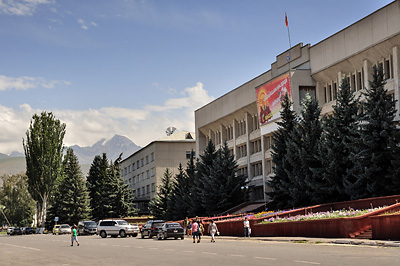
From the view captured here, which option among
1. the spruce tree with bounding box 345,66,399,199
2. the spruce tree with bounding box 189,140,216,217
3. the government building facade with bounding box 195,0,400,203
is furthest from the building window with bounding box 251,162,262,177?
the spruce tree with bounding box 345,66,399,199

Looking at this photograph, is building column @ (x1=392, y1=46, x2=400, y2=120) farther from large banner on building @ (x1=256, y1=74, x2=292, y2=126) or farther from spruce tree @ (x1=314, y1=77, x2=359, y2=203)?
large banner on building @ (x1=256, y1=74, x2=292, y2=126)

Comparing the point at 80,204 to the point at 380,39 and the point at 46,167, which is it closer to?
the point at 46,167

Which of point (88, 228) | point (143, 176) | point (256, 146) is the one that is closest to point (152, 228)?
point (88, 228)

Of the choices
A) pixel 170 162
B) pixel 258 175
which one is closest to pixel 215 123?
pixel 258 175

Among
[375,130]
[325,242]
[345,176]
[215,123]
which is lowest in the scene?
[325,242]

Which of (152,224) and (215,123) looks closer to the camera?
(152,224)

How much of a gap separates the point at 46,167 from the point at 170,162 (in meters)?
25.2

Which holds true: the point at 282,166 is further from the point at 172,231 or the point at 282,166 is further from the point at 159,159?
the point at 159,159

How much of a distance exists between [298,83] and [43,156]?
Answer: 4426 centimetres

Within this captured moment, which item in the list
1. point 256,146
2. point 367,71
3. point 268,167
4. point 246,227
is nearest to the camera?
point 246,227

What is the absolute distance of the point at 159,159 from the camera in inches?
3952

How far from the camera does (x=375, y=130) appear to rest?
36438 millimetres

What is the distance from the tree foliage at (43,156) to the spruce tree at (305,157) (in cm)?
4843

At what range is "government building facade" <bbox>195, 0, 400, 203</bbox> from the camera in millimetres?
44594
